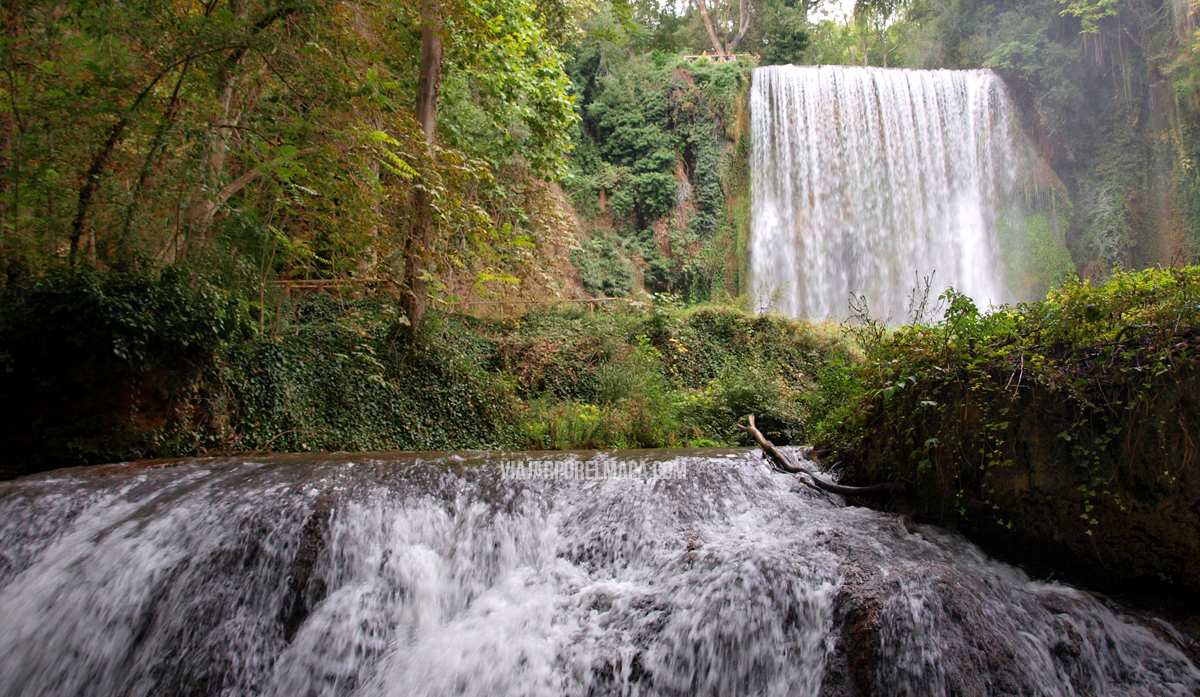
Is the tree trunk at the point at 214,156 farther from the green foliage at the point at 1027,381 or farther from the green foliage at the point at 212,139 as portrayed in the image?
the green foliage at the point at 1027,381

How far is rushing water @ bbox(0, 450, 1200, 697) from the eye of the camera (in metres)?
3.47

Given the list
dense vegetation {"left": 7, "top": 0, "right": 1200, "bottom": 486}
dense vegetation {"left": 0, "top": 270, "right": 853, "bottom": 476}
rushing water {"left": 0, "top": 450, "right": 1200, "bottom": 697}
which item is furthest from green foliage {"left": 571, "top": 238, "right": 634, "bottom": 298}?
rushing water {"left": 0, "top": 450, "right": 1200, "bottom": 697}

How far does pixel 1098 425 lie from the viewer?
3.88 meters

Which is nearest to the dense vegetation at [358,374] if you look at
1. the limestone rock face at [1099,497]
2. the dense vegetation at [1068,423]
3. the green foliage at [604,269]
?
the dense vegetation at [1068,423]

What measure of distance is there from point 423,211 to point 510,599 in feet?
23.1

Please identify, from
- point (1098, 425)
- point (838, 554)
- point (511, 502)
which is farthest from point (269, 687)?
point (1098, 425)

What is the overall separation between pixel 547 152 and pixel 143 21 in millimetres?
7497

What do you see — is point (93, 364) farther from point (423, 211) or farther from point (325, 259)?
point (423, 211)

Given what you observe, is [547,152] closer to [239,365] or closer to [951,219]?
[239,365]

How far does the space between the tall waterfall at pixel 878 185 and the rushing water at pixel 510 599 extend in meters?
Answer: 16.3

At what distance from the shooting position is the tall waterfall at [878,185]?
67.9 feet

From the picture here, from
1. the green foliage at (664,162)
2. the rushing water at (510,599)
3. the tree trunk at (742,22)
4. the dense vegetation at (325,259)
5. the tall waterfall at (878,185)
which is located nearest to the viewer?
the rushing water at (510,599)

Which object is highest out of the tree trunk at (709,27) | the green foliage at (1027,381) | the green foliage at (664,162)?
the tree trunk at (709,27)

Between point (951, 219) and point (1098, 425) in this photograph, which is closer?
point (1098, 425)
